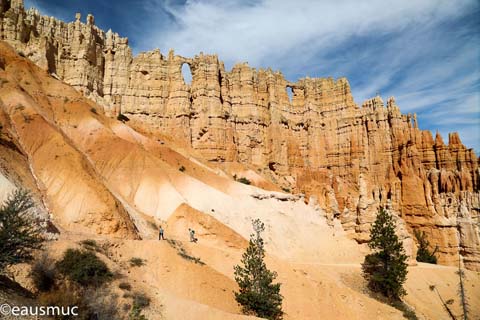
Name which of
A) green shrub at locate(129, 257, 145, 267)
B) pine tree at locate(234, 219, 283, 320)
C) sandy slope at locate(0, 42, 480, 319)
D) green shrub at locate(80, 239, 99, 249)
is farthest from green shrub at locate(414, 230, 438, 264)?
green shrub at locate(80, 239, 99, 249)

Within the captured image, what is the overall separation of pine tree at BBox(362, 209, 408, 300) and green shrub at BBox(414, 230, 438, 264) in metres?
14.4

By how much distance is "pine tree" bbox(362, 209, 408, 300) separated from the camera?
1093 inches

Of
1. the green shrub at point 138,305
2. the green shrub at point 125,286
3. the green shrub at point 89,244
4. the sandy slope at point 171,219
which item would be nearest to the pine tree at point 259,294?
the sandy slope at point 171,219

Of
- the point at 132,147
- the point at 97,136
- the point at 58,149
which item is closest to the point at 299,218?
the point at 132,147

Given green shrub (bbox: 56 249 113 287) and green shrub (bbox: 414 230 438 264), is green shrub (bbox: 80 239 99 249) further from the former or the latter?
green shrub (bbox: 414 230 438 264)

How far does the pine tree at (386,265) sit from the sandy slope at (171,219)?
1.21m

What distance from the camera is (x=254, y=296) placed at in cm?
1791

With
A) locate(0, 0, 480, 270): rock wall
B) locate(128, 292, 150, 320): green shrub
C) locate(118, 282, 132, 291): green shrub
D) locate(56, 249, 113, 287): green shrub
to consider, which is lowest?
locate(128, 292, 150, 320): green shrub

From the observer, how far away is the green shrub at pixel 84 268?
45.7ft

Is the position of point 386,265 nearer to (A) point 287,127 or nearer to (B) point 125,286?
(B) point 125,286

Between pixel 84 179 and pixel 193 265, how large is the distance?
33.9ft

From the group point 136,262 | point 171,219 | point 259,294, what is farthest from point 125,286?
point 171,219

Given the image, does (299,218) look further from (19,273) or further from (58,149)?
(19,273)

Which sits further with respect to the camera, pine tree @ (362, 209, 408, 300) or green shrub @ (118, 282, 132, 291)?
pine tree @ (362, 209, 408, 300)
